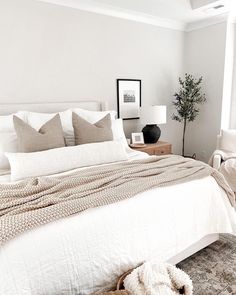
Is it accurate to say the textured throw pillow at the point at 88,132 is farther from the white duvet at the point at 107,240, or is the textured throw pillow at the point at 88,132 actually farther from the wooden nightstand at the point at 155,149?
the white duvet at the point at 107,240

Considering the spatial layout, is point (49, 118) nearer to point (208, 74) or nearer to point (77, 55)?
point (77, 55)

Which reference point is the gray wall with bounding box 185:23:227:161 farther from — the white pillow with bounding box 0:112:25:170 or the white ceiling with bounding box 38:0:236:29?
the white pillow with bounding box 0:112:25:170

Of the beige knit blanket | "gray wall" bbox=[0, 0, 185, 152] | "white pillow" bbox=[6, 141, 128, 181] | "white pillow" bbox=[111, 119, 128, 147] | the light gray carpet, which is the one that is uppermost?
"gray wall" bbox=[0, 0, 185, 152]

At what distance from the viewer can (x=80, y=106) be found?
321cm

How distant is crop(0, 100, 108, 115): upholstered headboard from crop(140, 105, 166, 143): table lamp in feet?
1.92

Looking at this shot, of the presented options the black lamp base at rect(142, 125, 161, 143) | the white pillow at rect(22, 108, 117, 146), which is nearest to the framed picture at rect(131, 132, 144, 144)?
the black lamp base at rect(142, 125, 161, 143)

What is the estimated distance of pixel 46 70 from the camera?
119 inches

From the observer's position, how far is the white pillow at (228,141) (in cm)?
350

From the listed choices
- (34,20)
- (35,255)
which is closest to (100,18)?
(34,20)

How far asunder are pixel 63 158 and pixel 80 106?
4.25 feet

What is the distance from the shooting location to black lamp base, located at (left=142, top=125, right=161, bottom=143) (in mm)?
3645

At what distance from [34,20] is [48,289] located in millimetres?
2822

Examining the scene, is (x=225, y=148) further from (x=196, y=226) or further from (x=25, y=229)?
(x=25, y=229)

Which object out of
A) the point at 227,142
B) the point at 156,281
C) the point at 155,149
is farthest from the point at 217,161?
the point at 156,281
